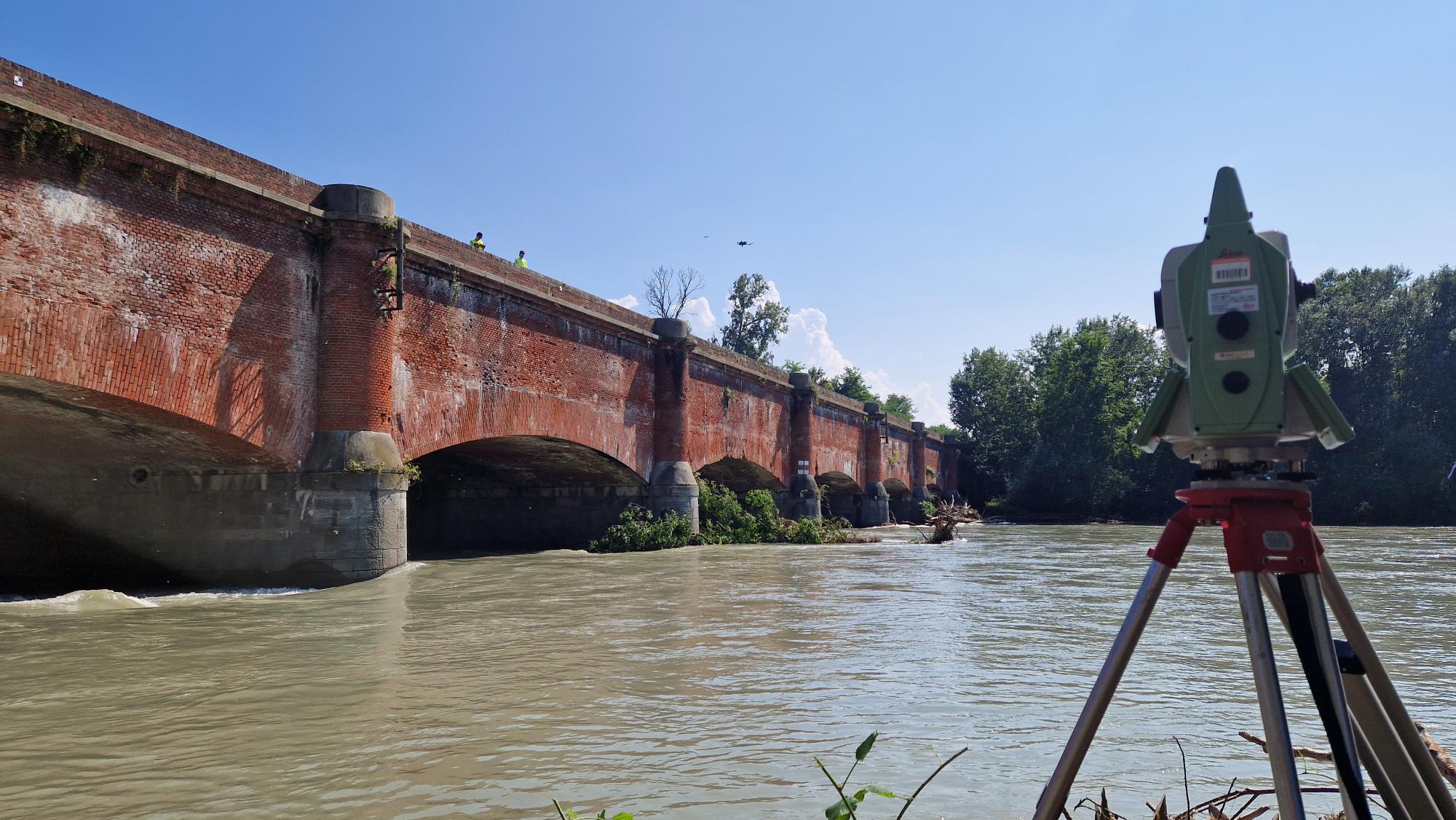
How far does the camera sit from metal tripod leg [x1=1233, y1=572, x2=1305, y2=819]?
1648mm

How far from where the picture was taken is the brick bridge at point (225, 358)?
9.29m

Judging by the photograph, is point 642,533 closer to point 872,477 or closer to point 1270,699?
point 1270,699

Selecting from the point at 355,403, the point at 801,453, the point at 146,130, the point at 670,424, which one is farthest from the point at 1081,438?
the point at 146,130

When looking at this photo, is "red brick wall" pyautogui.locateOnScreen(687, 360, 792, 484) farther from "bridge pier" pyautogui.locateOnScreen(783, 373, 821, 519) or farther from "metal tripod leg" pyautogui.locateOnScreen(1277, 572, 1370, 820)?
"metal tripod leg" pyautogui.locateOnScreen(1277, 572, 1370, 820)

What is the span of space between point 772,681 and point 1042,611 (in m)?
4.82

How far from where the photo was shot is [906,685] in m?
5.68

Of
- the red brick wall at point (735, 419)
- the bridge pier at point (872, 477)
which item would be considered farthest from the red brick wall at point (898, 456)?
the red brick wall at point (735, 419)

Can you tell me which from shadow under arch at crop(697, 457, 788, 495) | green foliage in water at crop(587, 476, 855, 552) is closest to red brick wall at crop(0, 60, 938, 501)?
green foliage in water at crop(587, 476, 855, 552)

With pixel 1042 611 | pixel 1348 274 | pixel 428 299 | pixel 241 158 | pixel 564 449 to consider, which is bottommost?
pixel 1042 611

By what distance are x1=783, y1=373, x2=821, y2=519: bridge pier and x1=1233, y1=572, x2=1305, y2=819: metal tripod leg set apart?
27.9 m

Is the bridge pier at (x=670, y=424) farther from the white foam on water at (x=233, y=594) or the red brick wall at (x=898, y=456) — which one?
the red brick wall at (x=898, y=456)

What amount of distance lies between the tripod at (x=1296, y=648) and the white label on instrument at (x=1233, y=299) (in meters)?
0.37

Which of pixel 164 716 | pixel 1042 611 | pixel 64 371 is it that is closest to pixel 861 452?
pixel 1042 611

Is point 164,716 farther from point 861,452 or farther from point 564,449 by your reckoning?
point 861,452
